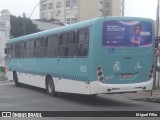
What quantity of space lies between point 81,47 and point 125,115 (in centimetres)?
389

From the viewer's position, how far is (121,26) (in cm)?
1518

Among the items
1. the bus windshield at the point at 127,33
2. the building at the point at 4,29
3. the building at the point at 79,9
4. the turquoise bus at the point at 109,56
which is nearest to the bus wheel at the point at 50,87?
the turquoise bus at the point at 109,56

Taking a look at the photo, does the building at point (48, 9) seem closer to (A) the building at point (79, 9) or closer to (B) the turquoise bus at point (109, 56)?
(A) the building at point (79, 9)

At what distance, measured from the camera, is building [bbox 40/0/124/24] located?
376ft

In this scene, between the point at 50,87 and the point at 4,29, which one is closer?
the point at 50,87

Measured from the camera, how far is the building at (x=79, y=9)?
4515 inches

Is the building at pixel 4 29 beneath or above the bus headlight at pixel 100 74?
above

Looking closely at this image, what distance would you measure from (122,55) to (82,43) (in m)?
1.63

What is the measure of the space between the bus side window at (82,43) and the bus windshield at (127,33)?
78cm

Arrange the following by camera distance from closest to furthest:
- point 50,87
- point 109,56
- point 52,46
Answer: point 109,56 < point 52,46 < point 50,87

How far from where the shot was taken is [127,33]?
601 inches

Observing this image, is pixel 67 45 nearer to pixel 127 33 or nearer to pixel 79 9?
pixel 127 33

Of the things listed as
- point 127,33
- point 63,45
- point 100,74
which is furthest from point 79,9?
point 100,74

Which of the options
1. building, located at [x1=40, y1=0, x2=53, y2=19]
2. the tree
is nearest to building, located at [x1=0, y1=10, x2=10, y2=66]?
the tree
